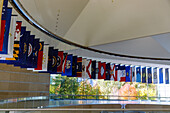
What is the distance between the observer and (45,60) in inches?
390

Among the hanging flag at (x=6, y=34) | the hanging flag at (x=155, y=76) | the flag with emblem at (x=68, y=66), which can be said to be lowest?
the hanging flag at (x=155, y=76)

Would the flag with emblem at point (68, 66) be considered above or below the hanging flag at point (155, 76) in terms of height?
above

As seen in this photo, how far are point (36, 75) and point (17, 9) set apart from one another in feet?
23.2

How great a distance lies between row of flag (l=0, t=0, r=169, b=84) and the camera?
20.7ft

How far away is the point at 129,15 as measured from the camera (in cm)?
976

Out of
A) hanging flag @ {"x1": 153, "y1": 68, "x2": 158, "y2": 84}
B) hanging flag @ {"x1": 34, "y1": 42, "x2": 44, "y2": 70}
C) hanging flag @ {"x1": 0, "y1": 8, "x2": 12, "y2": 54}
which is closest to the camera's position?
hanging flag @ {"x1": 0, "y1": 8, "x2": 12, "y2": 54}

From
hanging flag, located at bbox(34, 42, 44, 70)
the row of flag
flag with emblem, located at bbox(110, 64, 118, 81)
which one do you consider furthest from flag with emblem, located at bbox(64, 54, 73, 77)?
flag with emblem, located at bbox(110, 64, 118, 81)

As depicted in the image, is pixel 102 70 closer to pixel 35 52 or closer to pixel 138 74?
pixel 138 74

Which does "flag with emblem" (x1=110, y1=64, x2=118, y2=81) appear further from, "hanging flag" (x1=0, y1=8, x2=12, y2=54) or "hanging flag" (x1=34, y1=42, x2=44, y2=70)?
"hanging flag" (x1=0, y1=8, x2=12, y2=54)

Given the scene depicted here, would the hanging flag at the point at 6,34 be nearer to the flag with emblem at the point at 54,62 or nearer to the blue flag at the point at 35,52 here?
the blue flag at the point at 35,52

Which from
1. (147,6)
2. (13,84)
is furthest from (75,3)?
(13,84)

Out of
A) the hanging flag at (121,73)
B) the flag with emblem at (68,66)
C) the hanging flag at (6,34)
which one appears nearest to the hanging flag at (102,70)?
the hanging flag at (121,73)

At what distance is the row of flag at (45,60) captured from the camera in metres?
6.30

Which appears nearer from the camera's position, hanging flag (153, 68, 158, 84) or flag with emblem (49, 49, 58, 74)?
flag with emblem (49, 49, 58, 74)
